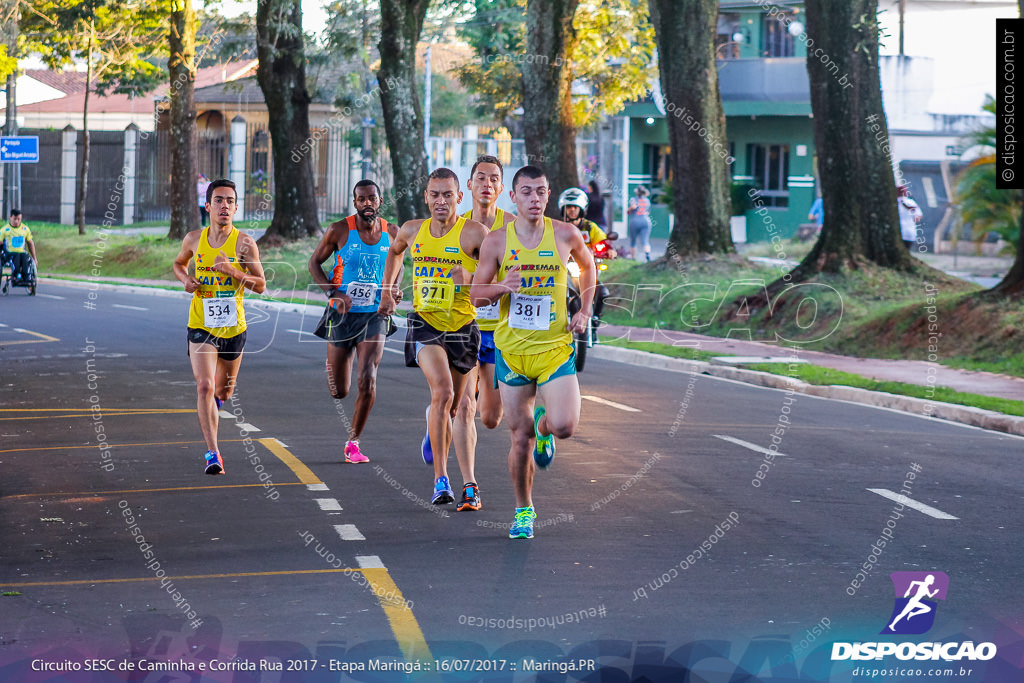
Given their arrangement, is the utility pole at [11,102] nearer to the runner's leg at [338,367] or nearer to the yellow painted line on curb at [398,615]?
the runner's leg at [338,367]

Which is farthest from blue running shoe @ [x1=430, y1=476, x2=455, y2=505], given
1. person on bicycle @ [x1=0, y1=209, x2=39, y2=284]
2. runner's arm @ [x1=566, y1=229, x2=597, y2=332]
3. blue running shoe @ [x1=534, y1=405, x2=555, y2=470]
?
person on bicycle @ [x1=0, y1=209, x2=39, y2=284]

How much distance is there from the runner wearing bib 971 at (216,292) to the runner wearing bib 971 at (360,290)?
2.76 feet

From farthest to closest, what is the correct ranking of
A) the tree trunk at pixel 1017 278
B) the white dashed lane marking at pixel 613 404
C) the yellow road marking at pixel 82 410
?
the tree trunk at pixel 1017 278 → the white dashed lane marking at pixel 613 404 → the yellow road marking at pixel 82 410

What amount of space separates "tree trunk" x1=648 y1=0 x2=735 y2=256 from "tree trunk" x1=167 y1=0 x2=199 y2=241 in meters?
15.7

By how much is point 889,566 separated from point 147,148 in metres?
43.7

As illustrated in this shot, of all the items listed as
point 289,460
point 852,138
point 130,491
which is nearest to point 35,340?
point 289,460

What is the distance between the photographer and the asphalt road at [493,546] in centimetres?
613

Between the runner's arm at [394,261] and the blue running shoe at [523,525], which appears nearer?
the blue running shoe at [523,525]

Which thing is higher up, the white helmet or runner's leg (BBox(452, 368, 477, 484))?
the white helmet

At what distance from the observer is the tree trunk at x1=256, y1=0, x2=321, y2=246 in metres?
36.2

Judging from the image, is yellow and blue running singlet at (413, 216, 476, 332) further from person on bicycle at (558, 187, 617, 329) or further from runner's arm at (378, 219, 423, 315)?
person on bicycle at (558, 187, 617, 329)

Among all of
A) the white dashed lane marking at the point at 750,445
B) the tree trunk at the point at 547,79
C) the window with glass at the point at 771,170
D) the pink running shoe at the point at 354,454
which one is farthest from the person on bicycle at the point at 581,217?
the window with glass at the point at 771,170

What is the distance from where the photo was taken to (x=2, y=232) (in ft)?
97.8

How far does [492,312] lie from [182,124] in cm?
3195
